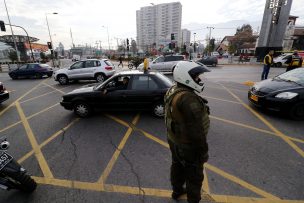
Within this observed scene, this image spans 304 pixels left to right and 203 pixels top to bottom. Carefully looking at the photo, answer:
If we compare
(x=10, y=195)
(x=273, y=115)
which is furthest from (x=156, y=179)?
(x=273, y=115)

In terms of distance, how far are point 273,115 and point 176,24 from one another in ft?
436

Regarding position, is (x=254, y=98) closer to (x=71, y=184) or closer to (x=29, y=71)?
(x=71, y=184)

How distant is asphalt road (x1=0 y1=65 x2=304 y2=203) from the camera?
2.79 m

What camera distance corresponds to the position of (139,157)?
3.69m

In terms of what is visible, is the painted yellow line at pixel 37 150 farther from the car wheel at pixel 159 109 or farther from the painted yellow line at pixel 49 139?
the car wheel at pixel 159 109

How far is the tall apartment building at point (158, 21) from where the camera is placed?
126 metres

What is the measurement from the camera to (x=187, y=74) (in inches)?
78.3

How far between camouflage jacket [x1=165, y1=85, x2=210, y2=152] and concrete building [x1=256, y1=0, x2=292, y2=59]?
34216 mm

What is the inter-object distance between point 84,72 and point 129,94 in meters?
7.94

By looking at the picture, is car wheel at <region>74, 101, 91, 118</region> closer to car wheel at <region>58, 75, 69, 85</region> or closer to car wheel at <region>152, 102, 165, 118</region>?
car wheel at <region>152, 102, 165, 118</region>

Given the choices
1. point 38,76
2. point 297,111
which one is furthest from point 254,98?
point 38,76

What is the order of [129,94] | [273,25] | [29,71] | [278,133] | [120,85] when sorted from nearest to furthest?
[278,133], [129,94], [120,85], [29,71], [273,25]

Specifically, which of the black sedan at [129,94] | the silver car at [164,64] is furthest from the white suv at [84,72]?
the black sedan at [129,94]

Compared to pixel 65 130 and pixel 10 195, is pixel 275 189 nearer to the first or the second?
pixel 10 195
